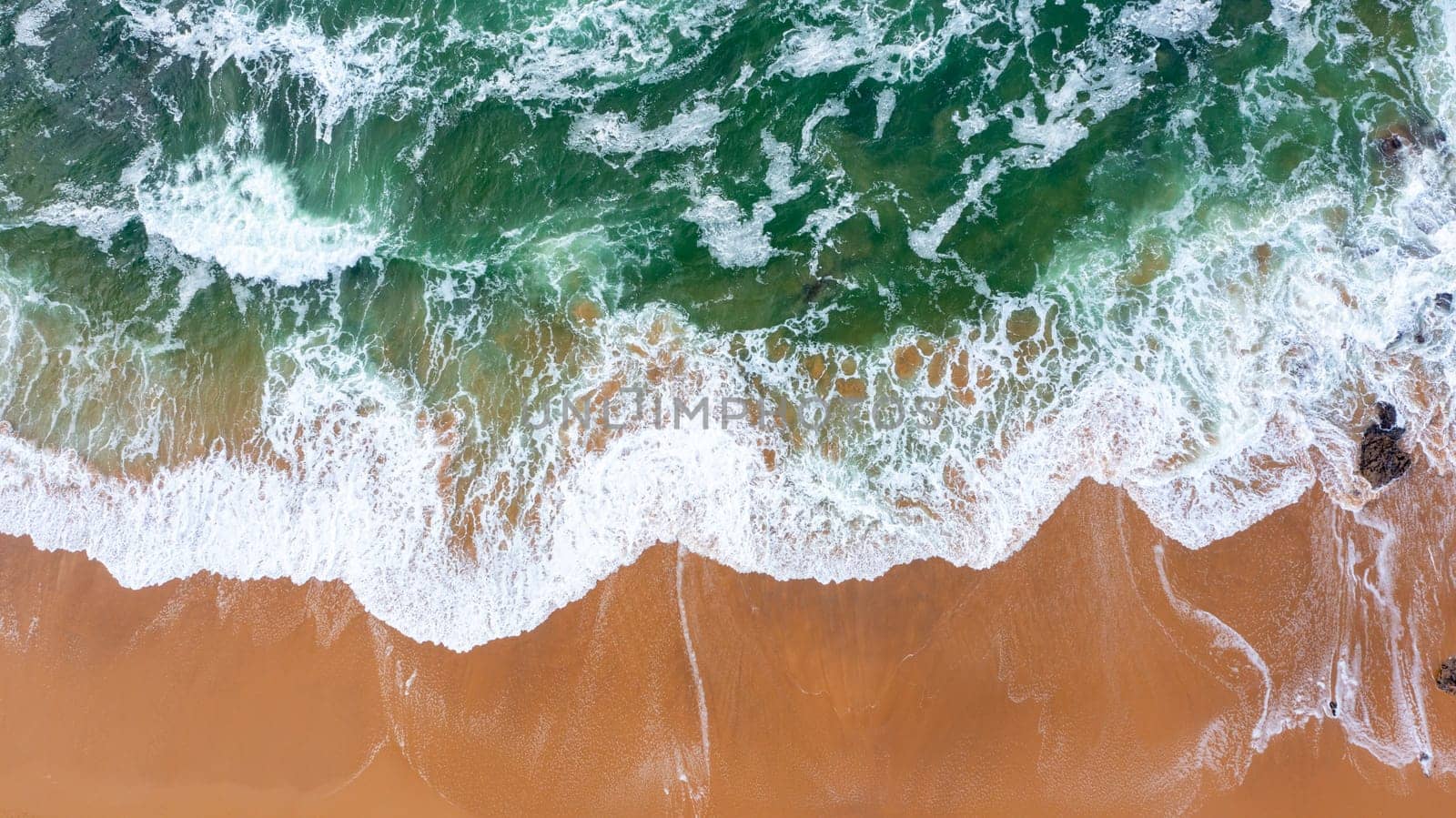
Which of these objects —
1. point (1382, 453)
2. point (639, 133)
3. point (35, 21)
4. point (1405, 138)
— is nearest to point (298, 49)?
point (35, 21)

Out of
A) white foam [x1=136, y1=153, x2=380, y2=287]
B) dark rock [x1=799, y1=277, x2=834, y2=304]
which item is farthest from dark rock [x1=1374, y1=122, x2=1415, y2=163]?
white foam [x1=136, y1=153, x2=380, y2=287]

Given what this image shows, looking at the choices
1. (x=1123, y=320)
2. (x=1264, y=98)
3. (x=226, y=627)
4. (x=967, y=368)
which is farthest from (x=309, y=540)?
(x=1264, y=98)

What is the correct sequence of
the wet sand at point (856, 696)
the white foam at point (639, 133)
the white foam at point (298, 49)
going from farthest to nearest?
the white foam at point (298, 49)
the white foam at point (639, 133)
the wet sand at point (856, 696)

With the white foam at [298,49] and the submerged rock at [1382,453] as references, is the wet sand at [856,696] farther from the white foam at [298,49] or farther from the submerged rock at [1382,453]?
the white foam at [298,49]

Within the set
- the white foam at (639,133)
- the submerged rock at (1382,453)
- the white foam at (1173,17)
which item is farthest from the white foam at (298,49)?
the submerged rock at (1382,453)

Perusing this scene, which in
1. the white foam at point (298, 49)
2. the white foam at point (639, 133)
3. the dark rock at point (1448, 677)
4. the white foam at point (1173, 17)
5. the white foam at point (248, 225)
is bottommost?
the dark rock at point (1448, 677)

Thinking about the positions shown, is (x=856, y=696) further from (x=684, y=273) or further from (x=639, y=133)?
(x=639, y=133)

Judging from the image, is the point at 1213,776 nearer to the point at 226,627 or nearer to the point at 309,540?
the point at 309,540

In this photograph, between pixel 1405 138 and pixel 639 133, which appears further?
pixel 639 133
